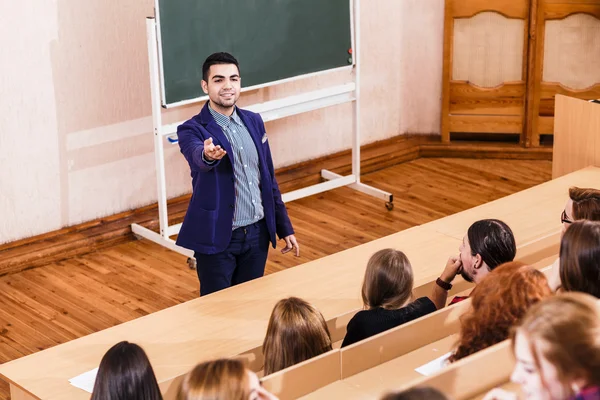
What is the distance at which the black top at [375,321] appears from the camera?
2969 millimetres

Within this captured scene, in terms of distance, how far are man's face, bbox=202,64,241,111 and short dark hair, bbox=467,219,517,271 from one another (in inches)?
40.7

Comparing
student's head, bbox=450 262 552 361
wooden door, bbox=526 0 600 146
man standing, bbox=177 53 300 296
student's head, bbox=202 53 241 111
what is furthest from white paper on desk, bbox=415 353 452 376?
wooden door, bbox=526 0 600 146

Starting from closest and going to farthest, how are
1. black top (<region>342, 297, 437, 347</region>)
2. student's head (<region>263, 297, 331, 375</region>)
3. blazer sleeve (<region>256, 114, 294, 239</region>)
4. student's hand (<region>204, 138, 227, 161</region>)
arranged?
student's head (<region>263, 297, 331, 375</region>), black top (<region>342, 297, 437, 347</region>), student's hand (<region>204, 138, 227, 161</region>), blazer sleeve (<region>256, 114, 294, 239</region>)

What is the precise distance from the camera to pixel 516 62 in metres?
6.89

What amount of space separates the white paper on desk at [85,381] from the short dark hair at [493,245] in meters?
1.31

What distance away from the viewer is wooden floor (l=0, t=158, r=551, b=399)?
454 centimetres

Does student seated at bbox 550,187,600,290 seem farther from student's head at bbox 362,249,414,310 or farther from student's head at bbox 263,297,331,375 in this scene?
student's head at bbox 263,297,331,375

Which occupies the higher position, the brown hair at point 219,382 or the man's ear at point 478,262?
the brown hair at point 219,382

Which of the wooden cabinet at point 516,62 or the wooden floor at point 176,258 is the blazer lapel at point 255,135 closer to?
the wooden floor at point 176,258

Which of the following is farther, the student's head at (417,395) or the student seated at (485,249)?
the student seated at (485,249)

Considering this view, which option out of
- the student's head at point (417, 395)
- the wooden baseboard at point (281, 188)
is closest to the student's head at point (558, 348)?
the student's head at point (417, 395)

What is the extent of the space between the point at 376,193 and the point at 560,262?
346 centimetres

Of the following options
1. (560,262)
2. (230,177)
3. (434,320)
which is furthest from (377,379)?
(230,177)

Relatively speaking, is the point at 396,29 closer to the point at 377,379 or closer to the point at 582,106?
the point at 582,106
